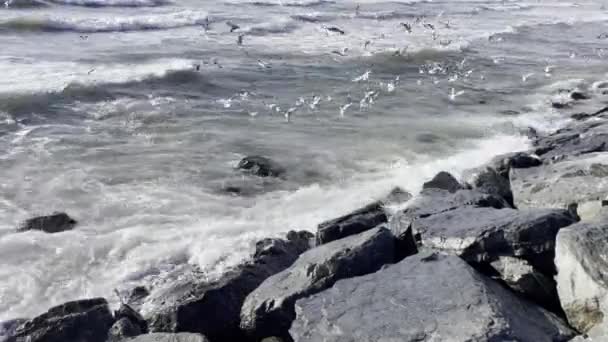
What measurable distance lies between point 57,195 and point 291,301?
17.3 ft

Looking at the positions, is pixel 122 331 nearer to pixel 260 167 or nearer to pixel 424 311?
pixel 424 311

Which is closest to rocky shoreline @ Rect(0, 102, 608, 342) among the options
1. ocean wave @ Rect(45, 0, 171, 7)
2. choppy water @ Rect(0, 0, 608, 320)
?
choppy water @ Rect(0, 0, 608, 320)

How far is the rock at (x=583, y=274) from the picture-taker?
16.1ft

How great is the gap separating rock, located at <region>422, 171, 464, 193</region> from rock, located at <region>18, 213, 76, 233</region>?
5.06 m

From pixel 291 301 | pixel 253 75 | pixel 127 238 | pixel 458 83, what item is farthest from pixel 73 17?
pixel 291 301

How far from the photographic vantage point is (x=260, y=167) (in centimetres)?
1080

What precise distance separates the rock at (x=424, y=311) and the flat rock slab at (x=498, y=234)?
37cm

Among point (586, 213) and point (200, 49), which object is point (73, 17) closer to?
point (200, 49)

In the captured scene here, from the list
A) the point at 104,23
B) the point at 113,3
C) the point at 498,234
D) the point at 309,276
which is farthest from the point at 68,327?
the point at 113,3

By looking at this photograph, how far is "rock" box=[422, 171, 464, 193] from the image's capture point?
31.0 feet

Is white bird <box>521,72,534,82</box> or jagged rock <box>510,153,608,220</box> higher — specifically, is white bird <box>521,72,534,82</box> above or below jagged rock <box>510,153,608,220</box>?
below

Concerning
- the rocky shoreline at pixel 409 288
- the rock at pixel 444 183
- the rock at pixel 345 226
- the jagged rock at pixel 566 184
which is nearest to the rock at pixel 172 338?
the rocky shoreline at pixel 409 288

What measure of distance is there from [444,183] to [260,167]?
3103 mm

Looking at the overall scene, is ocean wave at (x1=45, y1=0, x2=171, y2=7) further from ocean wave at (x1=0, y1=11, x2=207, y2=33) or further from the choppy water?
ocean wave at (x1=0, y1=11, x2=207, y2=33)
